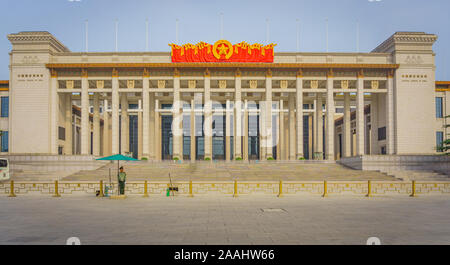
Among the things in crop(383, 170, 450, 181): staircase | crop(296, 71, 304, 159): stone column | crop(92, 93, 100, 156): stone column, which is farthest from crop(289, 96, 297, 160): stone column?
crop(92, 93, 100, 156): stone column

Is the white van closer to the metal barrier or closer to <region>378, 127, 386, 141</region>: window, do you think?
the metal barrier

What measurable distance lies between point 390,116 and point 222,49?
24716 millimetres

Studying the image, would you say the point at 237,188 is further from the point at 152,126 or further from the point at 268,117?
the point at 152,126

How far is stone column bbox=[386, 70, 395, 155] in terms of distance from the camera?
2078 inches

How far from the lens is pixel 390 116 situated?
53031mm

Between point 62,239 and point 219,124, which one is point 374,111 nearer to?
point 219,124

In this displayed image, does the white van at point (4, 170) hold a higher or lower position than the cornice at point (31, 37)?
lower

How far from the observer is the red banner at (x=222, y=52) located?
52.2m

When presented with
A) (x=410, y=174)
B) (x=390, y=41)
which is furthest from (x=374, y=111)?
(x=410, y=174)

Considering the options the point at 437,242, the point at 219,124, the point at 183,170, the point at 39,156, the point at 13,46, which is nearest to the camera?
the point at 437,242

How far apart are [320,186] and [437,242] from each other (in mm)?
16375

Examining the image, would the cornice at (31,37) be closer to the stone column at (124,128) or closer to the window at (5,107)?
the window at (5,107)

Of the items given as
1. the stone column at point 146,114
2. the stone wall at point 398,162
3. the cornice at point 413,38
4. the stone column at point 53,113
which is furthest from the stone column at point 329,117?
the stone column at point 53,113

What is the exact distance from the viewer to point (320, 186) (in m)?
25.9
